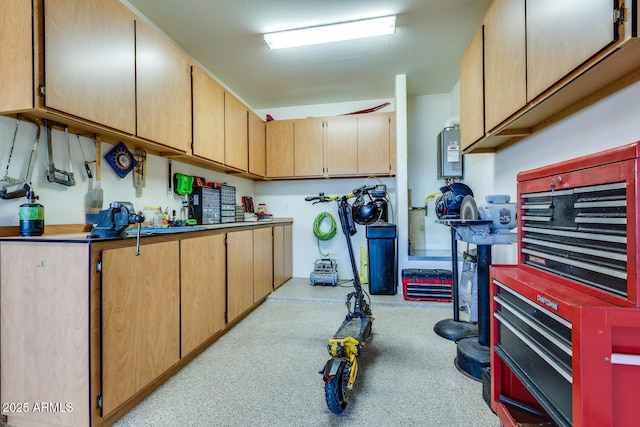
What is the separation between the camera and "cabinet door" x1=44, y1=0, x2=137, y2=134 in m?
1.41

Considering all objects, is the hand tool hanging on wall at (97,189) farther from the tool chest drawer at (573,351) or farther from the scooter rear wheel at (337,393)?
the tool chest drawer at (573,351)

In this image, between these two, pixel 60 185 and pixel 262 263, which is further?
pixel 262 263

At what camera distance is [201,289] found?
2.18 m

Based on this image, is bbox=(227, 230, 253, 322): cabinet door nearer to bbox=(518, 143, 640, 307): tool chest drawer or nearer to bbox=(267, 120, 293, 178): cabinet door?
bbox=(267, 120, 293, 178): cabinet door

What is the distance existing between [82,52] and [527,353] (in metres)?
2.63

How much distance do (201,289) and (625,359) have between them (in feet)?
7.49

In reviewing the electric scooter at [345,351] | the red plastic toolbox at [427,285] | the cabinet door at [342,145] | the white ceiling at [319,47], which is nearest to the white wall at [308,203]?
the white ceiling at [319,47]

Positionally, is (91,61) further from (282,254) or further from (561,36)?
(282,254)

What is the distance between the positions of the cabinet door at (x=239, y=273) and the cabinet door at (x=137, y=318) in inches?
27.6

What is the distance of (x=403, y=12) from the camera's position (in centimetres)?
247

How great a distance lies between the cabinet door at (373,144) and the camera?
3926mm

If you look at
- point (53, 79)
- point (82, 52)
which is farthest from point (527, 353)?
point (82, 52)

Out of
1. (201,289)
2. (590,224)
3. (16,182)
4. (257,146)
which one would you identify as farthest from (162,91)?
(590,224)

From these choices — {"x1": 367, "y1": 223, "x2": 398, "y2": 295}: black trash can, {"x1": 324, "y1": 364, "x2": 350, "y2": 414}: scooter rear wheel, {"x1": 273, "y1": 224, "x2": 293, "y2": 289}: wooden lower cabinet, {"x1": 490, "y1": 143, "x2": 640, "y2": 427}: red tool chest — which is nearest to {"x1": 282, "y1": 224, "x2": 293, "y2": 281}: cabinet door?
{"x1": 273, "y1": 224, "x2": 293, "y2": 289}: wooden lower cabinet
